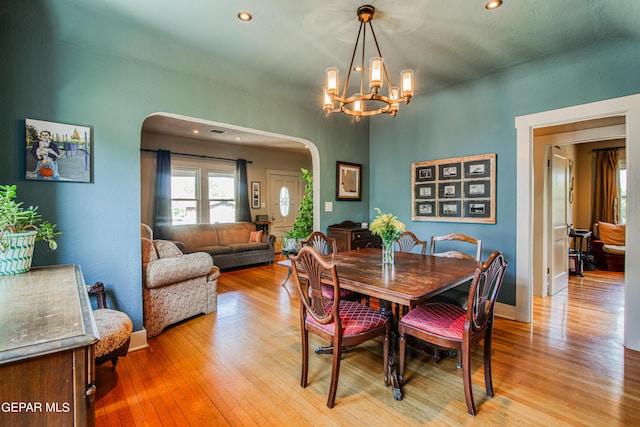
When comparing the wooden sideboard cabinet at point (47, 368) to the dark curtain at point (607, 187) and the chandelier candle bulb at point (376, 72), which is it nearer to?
the chandelier candle bulb at point (376, 72)

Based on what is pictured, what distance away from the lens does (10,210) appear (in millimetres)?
1648

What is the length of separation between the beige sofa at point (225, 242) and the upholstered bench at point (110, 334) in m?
3.25

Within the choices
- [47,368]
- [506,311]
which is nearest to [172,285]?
[47,368]

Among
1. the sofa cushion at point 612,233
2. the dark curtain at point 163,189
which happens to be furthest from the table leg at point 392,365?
the sofa cushion at point 612,233

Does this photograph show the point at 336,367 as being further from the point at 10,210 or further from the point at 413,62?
the point at 413,62

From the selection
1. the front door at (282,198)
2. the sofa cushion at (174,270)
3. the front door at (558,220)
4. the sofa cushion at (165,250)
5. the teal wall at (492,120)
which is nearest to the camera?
the teal wall at (492,120)

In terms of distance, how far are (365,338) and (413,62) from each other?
264 cm

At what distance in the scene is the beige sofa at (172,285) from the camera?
2896mm

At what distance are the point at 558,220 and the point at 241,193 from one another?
5995mm

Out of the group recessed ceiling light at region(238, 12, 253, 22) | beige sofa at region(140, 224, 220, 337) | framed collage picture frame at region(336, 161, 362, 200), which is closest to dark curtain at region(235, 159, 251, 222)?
framed collage picture frame at region(336, 161, 362, 200)

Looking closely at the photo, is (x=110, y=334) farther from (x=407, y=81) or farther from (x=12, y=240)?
(x=407, y=81)

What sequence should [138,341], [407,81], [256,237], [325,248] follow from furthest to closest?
1. [256,237]
2. [325,248]
3. [138,341]
4. [407,81]

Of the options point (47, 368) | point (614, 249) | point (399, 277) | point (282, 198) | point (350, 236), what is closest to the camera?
point (47, 368)

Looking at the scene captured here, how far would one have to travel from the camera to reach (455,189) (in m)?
3.83
